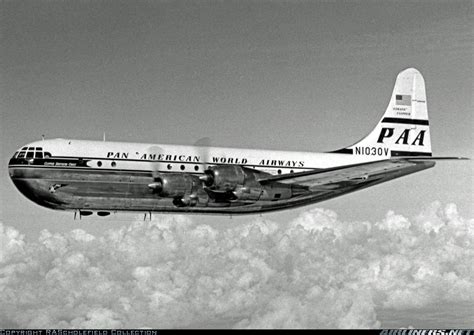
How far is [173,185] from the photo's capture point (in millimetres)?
24016

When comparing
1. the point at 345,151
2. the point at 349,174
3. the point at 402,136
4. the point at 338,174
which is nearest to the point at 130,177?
the point at 338,174

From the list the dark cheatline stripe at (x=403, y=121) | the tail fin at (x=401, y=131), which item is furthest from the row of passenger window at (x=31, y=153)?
the dark cheatline stripe at (x=403, y=121)

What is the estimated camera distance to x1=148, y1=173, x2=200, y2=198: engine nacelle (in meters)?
24.0

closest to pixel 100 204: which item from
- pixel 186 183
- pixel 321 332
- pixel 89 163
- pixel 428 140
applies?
pixel 89 163

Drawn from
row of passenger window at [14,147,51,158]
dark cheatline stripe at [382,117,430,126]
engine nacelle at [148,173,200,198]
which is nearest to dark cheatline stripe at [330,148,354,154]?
dark cheatline stripe at [382,117,430,126]

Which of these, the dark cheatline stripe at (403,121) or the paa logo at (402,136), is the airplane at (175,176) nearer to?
the paa logo at (402,136)

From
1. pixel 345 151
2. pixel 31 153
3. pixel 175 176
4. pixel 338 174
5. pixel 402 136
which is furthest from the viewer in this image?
pixel 402 136

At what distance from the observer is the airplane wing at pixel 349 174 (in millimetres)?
25953

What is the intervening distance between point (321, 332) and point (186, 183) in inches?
306

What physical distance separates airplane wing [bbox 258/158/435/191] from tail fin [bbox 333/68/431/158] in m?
1.68

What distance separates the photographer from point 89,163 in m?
24.1

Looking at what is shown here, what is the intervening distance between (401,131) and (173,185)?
11.5 m

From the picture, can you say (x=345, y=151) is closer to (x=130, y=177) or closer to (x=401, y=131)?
(x=401, y=131)

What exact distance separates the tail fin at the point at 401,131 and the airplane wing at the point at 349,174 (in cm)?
168
